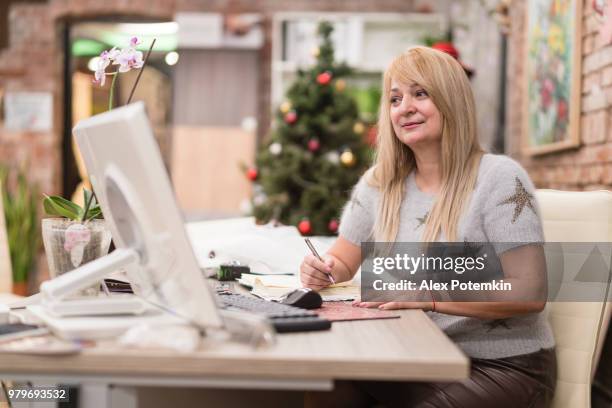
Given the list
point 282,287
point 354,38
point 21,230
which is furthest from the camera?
point 354,38

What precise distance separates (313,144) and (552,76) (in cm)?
168

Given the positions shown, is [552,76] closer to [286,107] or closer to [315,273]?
[315,273]

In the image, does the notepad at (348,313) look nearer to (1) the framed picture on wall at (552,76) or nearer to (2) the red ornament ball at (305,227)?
(1) the framed picture on wall at (552,76)

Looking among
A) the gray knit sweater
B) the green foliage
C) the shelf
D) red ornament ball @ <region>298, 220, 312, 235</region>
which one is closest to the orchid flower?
the gray knit sweater

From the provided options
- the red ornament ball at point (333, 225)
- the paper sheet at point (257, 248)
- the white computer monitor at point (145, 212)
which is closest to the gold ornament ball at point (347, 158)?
the red ornament ball at point (333, 225)

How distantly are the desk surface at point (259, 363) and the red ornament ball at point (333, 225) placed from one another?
118 inches

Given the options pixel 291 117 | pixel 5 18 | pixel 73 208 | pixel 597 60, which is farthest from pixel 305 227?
pixel 5 18

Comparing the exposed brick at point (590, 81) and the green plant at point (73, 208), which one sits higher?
the exposed brick at point (590, 81)

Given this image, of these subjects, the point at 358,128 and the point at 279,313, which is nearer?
the point at 279,313

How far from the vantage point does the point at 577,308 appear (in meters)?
1.59

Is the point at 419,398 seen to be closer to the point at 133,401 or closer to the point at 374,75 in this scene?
the point at 133,401

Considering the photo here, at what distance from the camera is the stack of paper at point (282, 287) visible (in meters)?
1.44

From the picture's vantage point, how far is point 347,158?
13.6 ft

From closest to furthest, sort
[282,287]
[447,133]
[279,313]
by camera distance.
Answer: [279,313]
[282,287]
[447,133]
